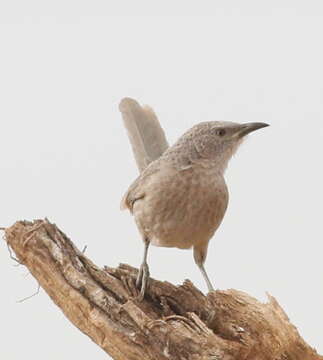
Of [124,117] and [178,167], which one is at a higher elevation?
[124,117]

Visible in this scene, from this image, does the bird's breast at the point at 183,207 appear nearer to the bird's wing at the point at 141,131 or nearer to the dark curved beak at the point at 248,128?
the dark curved beak at the point at 248,128

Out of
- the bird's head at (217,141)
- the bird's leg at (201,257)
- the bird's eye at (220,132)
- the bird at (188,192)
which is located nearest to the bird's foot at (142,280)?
the bird at (188,192)

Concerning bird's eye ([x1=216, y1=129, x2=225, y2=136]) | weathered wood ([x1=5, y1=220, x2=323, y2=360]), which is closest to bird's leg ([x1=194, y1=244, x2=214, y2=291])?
weathered wood ([x1=5, y1=220, x2=323, y2=360])

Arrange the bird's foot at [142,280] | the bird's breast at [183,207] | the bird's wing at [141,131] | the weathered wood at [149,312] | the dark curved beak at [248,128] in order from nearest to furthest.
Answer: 1. the weathered wood at [149,312]
2. the bird's foot at [142,280]
3. the bird's breast at [183,207]
4. the dark curved beak at [248,128]
5. the bird's wing at [141,131]

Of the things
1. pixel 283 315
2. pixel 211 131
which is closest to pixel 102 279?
pixel 283 315

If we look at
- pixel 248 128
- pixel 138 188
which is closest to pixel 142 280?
pixel 138 188

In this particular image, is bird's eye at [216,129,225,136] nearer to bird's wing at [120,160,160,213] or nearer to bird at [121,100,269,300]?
bird at [121,100,269,300]

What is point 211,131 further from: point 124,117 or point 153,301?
point 153,301
